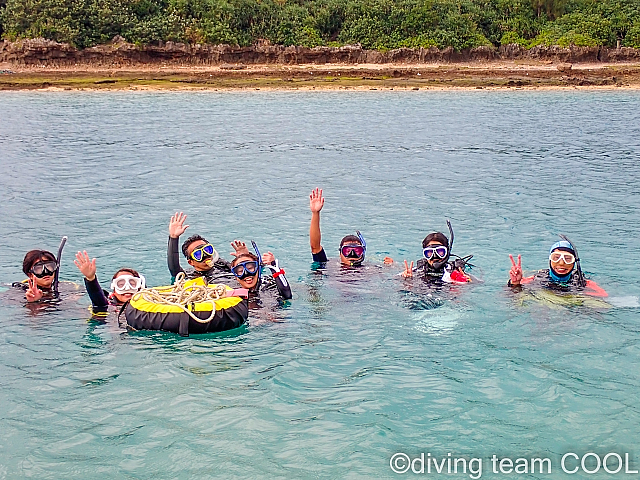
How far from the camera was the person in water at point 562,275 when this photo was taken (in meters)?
9.53

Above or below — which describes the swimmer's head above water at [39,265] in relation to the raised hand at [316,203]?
below

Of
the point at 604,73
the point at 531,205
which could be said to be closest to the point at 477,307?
the point at 531,205

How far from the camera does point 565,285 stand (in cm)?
977

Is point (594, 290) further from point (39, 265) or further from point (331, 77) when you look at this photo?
point (331, 77)

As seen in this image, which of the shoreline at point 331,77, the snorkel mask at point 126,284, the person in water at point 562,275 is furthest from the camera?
the shoreline at point 331,77

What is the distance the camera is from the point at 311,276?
1120cm

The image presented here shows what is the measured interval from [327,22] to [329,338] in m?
44.6

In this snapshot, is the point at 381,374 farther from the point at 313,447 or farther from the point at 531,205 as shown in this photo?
the point at 531,205

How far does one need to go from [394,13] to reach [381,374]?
4511 cm

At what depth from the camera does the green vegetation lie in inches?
1820

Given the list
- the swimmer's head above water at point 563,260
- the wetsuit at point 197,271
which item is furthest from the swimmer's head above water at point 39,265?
the swimmer's head above water at point 563,260

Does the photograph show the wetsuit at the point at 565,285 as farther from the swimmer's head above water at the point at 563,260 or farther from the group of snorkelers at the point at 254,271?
the swimmer's head above water at the point at 563,260

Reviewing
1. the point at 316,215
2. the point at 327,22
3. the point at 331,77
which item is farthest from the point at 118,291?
the point at 327,22

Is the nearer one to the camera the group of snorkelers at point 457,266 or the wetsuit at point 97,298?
the wetsuit at point 97,298
